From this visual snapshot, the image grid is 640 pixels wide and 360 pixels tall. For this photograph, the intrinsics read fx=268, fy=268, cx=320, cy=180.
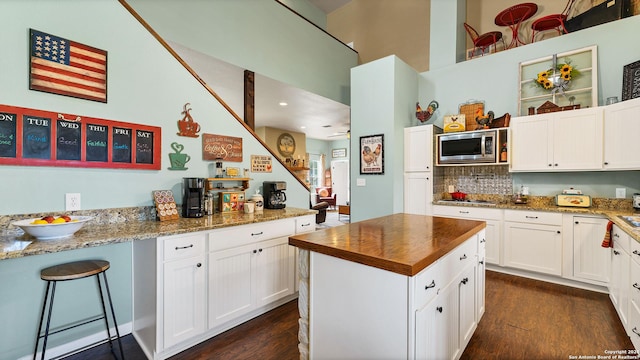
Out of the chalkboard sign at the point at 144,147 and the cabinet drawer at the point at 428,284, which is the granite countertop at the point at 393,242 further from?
the chalkboard sign at the point at 144,147

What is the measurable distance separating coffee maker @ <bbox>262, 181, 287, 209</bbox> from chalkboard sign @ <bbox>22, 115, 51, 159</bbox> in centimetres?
177

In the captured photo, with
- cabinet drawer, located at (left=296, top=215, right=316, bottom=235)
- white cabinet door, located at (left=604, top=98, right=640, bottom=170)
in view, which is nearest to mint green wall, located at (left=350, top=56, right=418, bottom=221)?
cabinet drawer, located at (left=296, top=215, right=316, bottom=235)

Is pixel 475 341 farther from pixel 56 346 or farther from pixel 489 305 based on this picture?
pixel 56 346

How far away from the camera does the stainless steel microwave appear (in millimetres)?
3578

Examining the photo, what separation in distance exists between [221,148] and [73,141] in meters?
1.12

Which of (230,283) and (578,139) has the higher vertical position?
(578,139)

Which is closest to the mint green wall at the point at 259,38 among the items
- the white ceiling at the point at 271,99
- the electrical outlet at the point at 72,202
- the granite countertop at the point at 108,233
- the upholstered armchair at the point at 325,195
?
the white ceiling at the point at 271,99

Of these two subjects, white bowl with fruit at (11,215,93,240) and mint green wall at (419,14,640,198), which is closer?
white bowl with fruit at (11,215,93,240)

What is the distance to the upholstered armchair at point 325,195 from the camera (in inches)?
397

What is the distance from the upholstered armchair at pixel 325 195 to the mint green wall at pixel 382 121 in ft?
18.5

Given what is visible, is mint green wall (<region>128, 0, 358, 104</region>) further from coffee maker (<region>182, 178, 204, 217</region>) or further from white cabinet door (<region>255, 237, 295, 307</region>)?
white cabinet door (<region>255, 237, 295, 307</region>)

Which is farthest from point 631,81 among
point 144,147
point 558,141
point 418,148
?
point 144,147

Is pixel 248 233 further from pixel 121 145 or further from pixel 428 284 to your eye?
pixel 428 284

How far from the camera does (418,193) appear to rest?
4.07m
